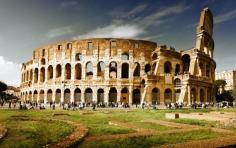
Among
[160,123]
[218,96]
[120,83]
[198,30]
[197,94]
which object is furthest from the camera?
[218,96]

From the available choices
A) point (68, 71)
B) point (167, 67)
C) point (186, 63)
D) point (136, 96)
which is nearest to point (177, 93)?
point (167, 67)

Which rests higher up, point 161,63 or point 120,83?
point 161,63

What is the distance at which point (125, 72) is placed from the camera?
47.0 metres

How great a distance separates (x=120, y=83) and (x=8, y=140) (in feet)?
114

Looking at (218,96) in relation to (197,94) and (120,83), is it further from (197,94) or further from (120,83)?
(120,83)

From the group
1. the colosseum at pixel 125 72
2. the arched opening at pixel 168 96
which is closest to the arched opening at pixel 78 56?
the colosseum at pixel 125 72

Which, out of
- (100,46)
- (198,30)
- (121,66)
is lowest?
(121,66)

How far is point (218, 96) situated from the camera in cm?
5581

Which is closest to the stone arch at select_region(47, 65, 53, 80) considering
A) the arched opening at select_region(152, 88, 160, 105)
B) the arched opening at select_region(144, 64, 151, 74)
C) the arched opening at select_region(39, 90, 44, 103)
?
the arched opening at select_region(39, 90, 44, 103)

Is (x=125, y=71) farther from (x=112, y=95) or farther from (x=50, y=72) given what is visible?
(x=50, y=72)

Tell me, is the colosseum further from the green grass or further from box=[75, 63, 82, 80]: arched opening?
the green grass

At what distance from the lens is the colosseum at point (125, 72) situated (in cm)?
4031

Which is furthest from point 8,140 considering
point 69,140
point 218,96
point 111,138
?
point 218,96

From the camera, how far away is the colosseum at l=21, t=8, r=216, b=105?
40.3m
